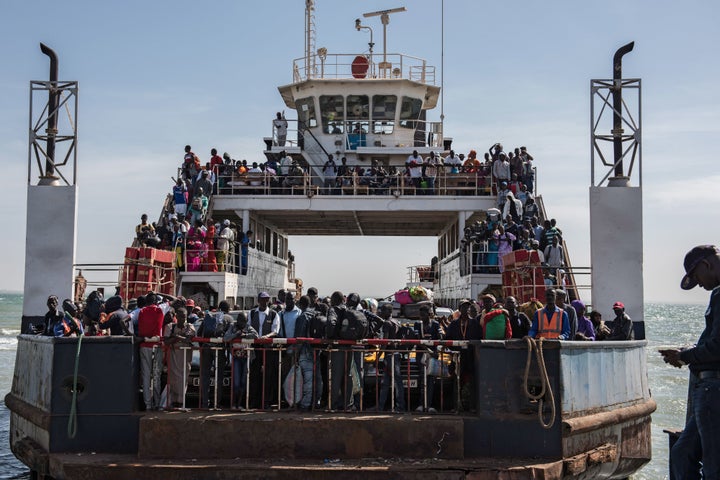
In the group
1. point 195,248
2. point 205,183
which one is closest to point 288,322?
point 195,248

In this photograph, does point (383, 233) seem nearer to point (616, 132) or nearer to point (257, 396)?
point (616, 132)

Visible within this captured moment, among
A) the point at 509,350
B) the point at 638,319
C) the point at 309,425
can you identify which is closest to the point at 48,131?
the point at 309,425

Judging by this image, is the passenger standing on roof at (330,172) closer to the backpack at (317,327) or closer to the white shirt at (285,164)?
the white shirt at (285,164)

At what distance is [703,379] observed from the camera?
18.7 feet

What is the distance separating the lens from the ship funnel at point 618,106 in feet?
42.4

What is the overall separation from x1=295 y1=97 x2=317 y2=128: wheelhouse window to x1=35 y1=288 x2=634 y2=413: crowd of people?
17.6 meters

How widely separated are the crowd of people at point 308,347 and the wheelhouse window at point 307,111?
694 inches

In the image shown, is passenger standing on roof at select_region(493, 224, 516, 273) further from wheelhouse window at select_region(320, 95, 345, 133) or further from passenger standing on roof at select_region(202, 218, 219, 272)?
wheelhouse window at select_region(320, 95, 345, 133)

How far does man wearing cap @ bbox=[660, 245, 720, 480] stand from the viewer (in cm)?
554

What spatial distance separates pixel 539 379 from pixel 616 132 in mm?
6075

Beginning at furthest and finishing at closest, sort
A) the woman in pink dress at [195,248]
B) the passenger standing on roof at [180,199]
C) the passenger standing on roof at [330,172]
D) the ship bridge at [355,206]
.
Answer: the passenger standing on roof at [330,172], the ship bridge at [355,206], the passenger standing on roof at [180,199], the woman in pink dress at [195,248]

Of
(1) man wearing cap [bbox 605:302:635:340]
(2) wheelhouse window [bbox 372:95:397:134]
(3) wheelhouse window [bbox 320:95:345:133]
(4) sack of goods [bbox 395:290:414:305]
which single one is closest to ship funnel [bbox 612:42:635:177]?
(1) man wearing cap [bbox 605:302:635:340]

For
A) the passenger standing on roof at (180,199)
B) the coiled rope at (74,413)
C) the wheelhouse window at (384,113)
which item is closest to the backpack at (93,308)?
the coiled rope at (74,413)

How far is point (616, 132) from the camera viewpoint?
13.1 meters
